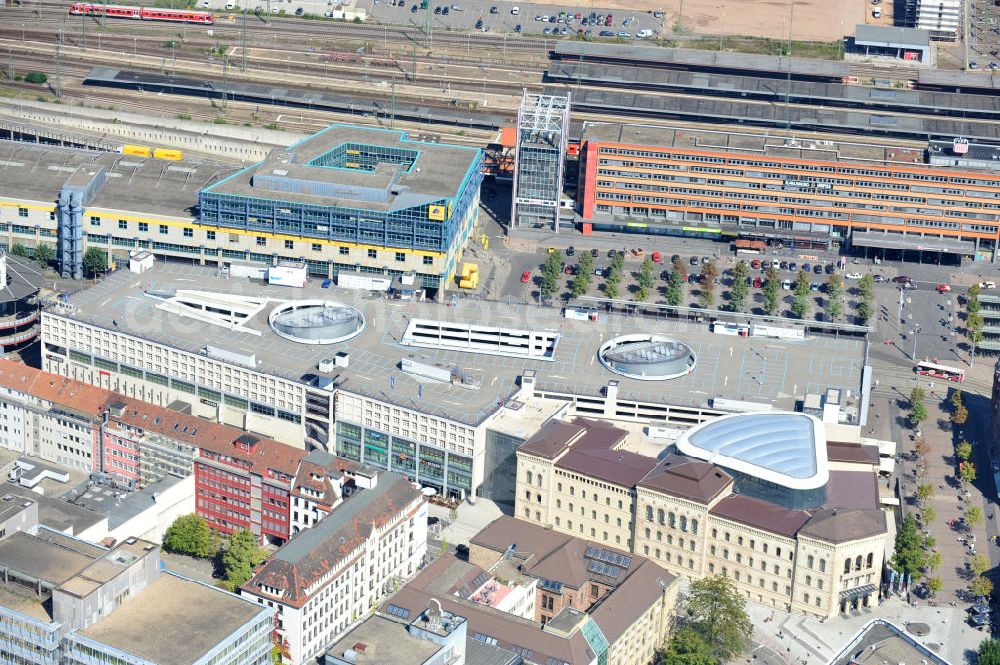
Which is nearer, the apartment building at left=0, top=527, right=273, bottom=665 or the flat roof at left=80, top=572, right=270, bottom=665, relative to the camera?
the flat roof at left=80, top=572, right=270, bottom=665

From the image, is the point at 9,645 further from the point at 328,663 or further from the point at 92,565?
the point at 328,663

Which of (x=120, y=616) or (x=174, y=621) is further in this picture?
(x=120, y=616)

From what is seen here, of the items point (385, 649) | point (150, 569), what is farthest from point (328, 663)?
point (150, 569)

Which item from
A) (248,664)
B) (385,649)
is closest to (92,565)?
(248,664)
